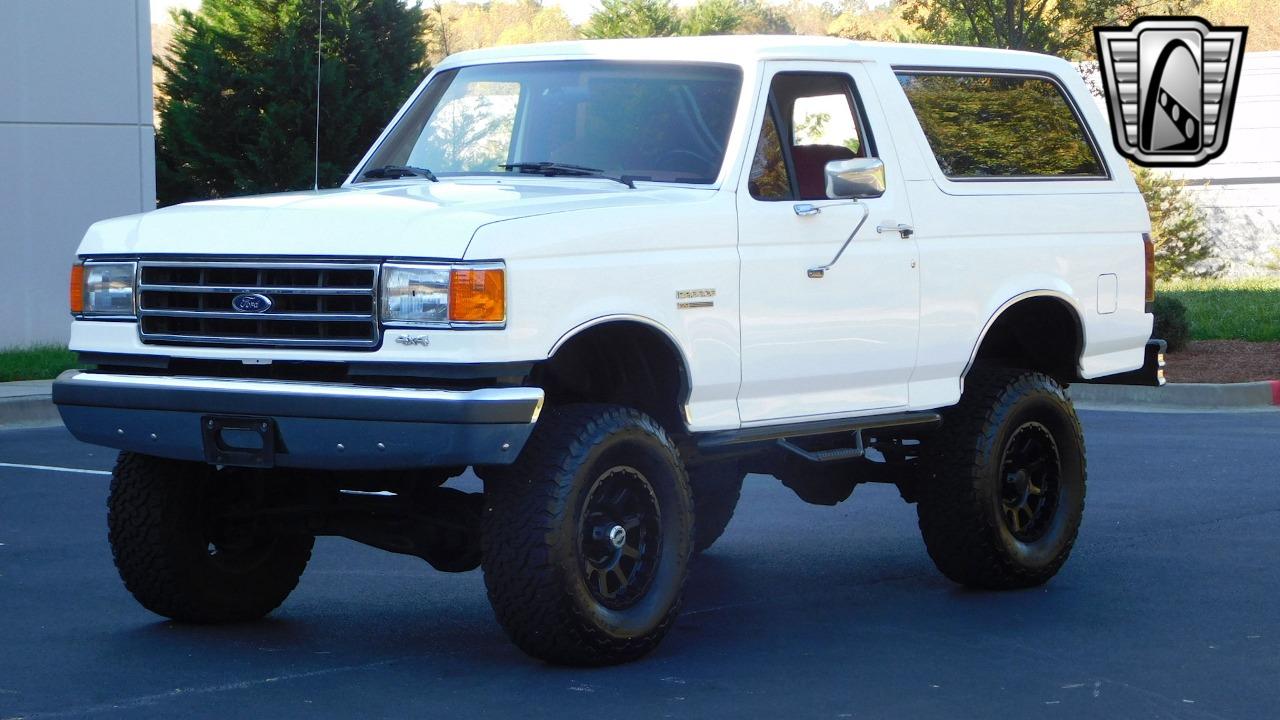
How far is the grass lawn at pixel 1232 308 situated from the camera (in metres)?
22.0

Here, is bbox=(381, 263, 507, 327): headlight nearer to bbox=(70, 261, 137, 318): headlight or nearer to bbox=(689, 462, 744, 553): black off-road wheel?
bbox=(70, 261, 137, 318): headlight

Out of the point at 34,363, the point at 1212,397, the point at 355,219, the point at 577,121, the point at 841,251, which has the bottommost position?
the point at 1212,397

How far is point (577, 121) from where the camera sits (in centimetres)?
762

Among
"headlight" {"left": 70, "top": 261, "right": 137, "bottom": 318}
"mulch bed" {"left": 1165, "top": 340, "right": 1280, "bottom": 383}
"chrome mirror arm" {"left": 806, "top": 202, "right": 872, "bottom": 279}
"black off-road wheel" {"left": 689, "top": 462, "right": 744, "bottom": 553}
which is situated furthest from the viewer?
"mulch bed" {"left": 1165, "top": 340, "right": 1280, "bottom": 383}

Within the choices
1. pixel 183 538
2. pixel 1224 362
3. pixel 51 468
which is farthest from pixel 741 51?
pixel 1224 362

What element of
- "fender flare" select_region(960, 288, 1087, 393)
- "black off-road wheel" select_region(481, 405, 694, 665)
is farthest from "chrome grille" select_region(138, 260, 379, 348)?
"fender flare" select_region(960, 288, 1087, 393)

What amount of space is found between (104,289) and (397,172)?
141 centimetres

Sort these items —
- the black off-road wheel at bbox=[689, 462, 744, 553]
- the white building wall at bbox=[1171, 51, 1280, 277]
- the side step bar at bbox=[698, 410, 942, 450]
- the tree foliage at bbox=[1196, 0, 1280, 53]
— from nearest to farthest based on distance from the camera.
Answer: the side step bar at bbox=[698, 410, 942, 450] → the black off-road wheel at bbox=[689, 462, 744, 553] → the white building wall at bbox=[1171, 51, 1280, 277] → the tree foliage at bbox=[1196, 0, 1280, 53]

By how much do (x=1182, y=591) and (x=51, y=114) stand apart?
1697cm

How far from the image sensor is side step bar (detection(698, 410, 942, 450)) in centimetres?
713

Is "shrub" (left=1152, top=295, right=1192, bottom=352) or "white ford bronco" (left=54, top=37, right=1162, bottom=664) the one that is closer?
"white ford bronco" (left=54, top=37, right=1162, bottom=664)

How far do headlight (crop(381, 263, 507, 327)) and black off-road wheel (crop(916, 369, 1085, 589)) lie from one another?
2.72m

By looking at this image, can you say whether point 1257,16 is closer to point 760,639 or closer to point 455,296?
point 760,639

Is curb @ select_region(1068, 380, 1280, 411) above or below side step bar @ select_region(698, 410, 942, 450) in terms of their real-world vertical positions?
below
